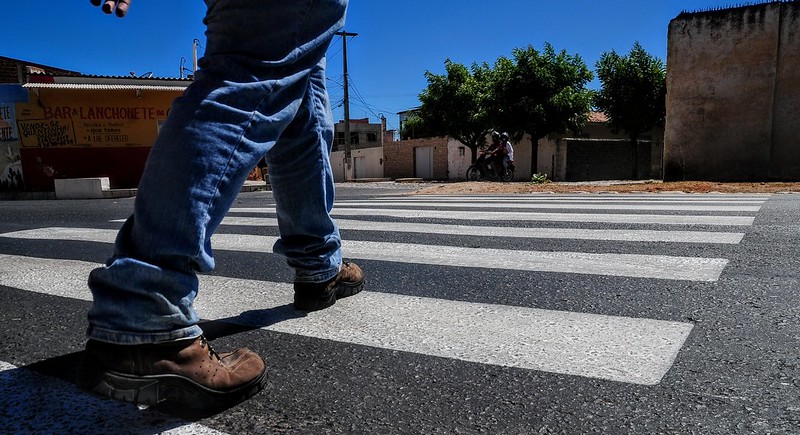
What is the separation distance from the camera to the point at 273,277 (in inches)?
97.7

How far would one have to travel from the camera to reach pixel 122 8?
1282 millimetres

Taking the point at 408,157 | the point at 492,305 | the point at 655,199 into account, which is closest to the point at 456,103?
the point at 408,157

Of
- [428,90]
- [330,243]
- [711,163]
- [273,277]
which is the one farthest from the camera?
[428,90]

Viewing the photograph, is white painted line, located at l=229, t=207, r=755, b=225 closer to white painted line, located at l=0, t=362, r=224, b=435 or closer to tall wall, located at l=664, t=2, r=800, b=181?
white painted line, located at l=0, t=362, r=224, b=435

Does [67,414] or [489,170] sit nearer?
[67,414]

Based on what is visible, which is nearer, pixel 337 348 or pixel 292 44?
pixel 292 44

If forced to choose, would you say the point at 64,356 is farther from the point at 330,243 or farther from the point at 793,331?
the point at 793,331

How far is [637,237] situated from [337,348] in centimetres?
235

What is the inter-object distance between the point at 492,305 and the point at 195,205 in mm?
1122

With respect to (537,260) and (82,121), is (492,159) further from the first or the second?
(537,260)

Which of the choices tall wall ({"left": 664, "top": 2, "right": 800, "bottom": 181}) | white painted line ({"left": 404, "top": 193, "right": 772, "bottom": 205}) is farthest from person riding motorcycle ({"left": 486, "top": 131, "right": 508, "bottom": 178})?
white painted line ({"left": 404, "top": 193, "right": 772, "bottom": 205})

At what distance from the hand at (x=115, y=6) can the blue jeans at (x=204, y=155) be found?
18 centimetres

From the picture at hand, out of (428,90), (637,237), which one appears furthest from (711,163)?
(428,90)

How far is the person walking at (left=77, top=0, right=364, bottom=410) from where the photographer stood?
114cm
